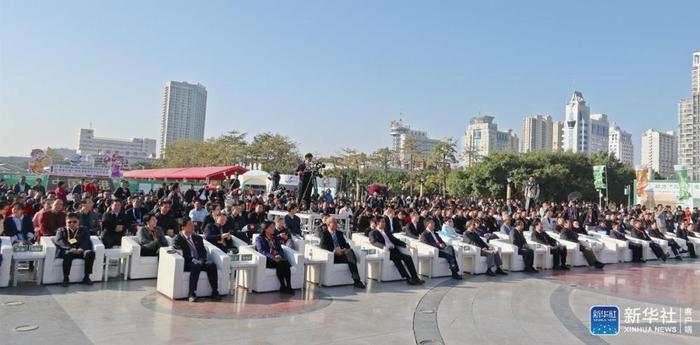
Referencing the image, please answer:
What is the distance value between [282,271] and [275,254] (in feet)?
1.14

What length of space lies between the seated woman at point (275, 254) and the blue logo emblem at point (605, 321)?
4.04 m

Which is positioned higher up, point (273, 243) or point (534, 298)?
point (273, 243)

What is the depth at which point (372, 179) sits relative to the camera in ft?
165

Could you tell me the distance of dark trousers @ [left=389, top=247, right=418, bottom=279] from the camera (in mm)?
8727

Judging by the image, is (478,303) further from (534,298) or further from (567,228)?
(567,228)

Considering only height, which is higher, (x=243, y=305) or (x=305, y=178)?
(x=305, y=178)

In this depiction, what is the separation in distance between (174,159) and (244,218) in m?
53.7

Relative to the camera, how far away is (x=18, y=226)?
27.5 feet

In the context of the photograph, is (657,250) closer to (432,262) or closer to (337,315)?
(432,262)

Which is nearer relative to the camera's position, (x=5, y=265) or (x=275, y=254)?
(x=5, y=265)

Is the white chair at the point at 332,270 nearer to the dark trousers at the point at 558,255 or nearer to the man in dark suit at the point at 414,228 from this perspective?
the man in dark suit at the point at 414,228

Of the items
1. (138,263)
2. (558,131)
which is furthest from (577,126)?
(138,263)

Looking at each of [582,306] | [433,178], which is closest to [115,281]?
[582,306]

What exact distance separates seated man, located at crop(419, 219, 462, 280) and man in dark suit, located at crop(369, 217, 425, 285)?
613mm
